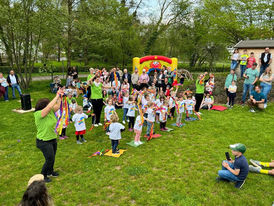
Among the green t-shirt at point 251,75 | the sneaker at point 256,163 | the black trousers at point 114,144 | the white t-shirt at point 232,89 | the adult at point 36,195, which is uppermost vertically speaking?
the green t-shirt at point 251,75

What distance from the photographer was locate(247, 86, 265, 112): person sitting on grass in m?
10.3

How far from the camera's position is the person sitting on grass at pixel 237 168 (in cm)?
433

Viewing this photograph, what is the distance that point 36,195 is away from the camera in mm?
2318

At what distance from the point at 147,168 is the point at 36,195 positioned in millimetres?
3580

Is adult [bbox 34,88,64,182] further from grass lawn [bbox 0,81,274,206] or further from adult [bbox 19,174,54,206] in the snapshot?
adult [bbox 19,174,54,206]

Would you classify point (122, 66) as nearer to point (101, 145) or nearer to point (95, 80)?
point (95, 80)

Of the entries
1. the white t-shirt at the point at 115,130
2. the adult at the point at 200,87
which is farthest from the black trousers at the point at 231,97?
the white t-shirt at the point at 115,130

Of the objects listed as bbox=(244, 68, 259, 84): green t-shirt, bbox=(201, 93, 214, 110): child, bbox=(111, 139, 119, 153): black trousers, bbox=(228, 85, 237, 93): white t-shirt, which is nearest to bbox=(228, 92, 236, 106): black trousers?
bbox=(228, 85, 237, 93): white t-shirt

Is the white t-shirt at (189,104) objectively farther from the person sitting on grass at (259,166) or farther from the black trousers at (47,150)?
the black trousers at (47,150)

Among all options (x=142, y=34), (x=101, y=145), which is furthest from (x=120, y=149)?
(x=142, y=34)

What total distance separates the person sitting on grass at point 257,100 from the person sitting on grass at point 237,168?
7.04 m

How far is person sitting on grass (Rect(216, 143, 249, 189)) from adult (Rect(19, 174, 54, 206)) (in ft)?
12.2

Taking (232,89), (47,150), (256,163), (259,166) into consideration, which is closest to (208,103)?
(232,89)

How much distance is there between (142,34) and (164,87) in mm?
20254
